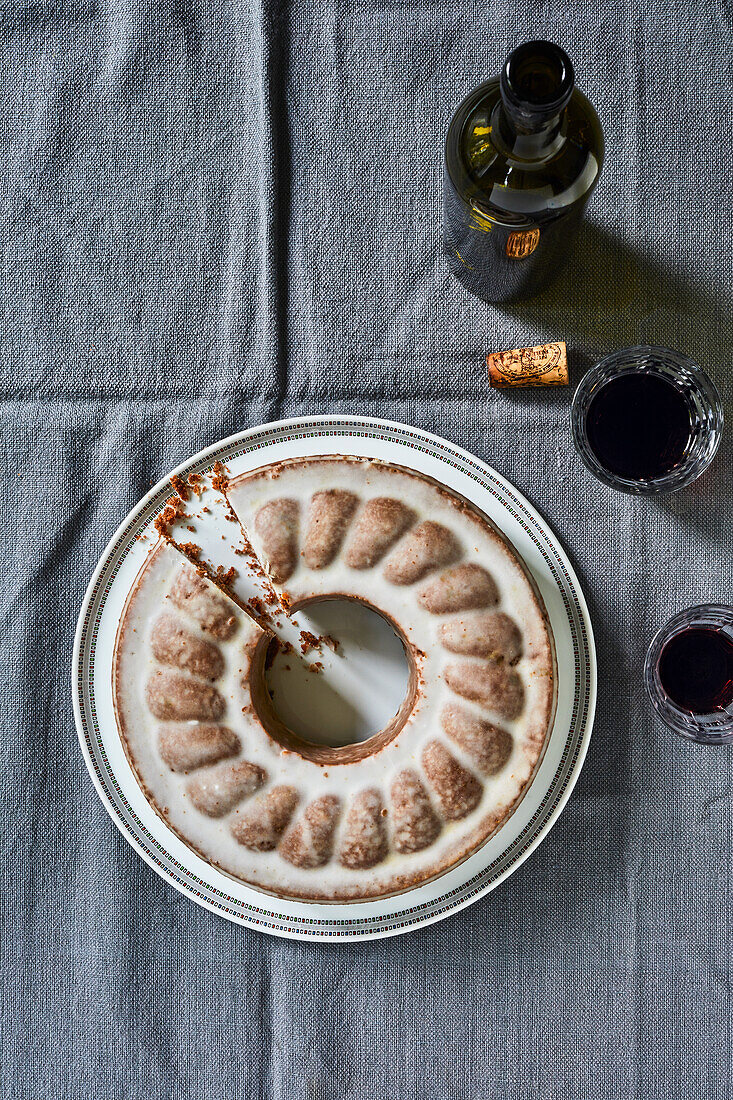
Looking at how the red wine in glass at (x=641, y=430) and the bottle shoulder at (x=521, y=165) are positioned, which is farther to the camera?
the red wine in glass at (x=641, y=430)

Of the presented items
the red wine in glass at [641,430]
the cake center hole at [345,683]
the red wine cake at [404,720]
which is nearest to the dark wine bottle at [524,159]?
the red wine in glass at [641,430]

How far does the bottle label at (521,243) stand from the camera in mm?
1165

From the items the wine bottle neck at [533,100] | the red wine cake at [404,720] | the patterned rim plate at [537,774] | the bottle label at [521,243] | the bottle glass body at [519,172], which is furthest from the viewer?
the patterned rim plate at [537,774]

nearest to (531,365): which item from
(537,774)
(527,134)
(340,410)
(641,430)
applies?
(641,430)

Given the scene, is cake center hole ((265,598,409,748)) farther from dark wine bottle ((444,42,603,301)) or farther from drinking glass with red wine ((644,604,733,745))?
dark wine bottle ((444,42,603,301))

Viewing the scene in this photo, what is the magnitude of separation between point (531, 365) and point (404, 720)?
26.0 inches

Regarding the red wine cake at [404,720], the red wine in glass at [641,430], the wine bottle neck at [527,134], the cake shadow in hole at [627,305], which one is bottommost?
the red wine cake at [404,720]

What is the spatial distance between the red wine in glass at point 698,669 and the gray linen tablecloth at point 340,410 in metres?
0.07

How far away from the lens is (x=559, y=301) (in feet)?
4.85

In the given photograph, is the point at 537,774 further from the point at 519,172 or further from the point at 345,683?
the point at 519,172

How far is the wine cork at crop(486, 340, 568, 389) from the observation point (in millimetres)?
1431

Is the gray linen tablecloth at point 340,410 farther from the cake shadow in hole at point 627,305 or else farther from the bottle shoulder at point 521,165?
the bottle shoulder at point 521,165

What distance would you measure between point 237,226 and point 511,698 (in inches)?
39.0

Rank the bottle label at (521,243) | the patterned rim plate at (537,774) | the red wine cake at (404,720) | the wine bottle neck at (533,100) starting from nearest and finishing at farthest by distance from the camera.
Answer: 1. the wine bottle neck at (533,100)
2. the bottle label at (521,243)
3. the red wine cake at (404,720)
4. the patterned rim plate at (537,774)
